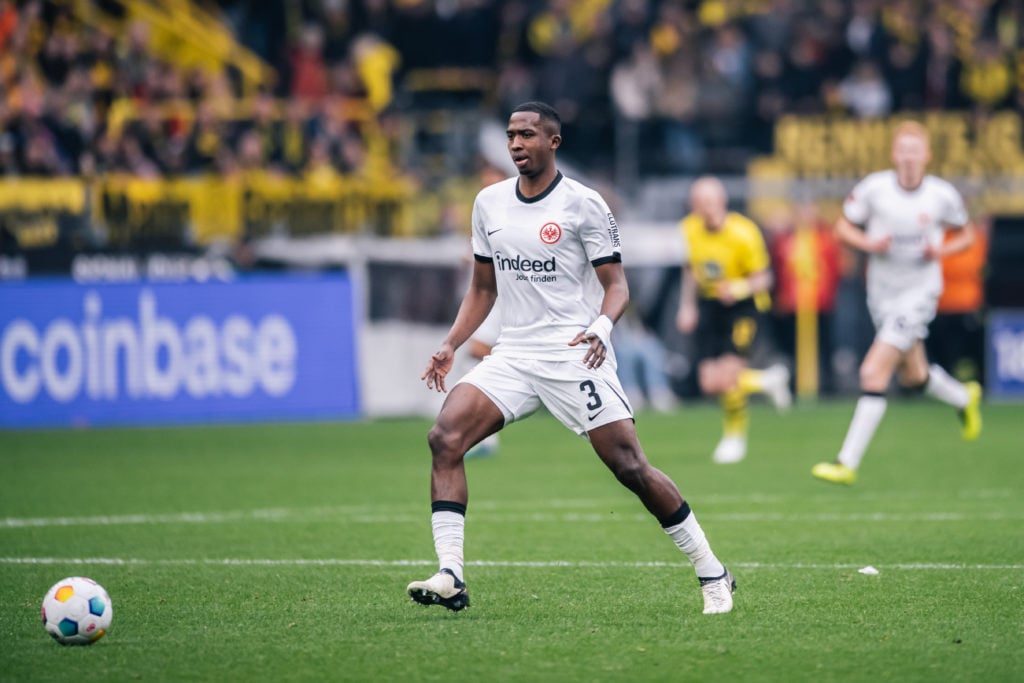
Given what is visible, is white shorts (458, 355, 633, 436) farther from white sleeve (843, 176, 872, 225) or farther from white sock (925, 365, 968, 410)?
white sock (925, 365, 968, 410)

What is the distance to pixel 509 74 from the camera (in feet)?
81.8

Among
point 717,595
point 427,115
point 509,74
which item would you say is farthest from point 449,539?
point 509,74

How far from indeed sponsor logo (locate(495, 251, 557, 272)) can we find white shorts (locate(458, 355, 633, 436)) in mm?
399

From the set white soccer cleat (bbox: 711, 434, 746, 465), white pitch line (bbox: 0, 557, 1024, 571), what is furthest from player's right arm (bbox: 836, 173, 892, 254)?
white pitch line (bbox: 0, 557, 1024, 571)

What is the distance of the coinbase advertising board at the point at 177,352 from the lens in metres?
18.8

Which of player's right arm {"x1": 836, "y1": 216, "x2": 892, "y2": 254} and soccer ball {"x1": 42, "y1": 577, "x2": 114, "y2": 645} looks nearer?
soccer ball {"x1": 42, "y1": 577, "x2": 114, "y2": 645}

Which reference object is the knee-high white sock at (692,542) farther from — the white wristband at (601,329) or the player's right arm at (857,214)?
the player's right arm at (857,214)

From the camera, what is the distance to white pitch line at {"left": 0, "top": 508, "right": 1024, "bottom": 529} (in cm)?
1131

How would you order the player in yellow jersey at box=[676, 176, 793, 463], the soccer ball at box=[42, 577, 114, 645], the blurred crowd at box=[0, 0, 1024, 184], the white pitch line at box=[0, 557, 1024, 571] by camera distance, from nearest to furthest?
the soccer ball at box=[42, 577, 114, 645]
the white pitch line at box=[0, 557, 1024, 571]
the player in yellow jersey at box=[676, 176, 793, 463]
the blurred crowd at box=[0, 0, 1024, 184]

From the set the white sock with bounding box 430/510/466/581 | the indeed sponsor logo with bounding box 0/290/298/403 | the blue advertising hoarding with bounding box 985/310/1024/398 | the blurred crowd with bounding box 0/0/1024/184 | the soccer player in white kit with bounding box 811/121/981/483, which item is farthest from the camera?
the blue advertising hoarding with bounding box 985/310/1024/398

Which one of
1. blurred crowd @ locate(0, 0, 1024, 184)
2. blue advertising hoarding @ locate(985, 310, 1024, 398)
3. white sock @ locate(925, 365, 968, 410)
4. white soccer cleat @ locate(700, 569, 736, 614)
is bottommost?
blue advertising hoarding @ locate(985, 310, 1024, 398)

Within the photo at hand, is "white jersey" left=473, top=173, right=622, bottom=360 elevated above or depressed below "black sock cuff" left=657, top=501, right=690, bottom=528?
above

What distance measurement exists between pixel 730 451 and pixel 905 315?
2977 millimetres

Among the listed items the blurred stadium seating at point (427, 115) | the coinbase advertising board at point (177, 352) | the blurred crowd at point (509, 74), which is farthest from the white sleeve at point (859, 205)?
the blurred crowd at point (509, 74)
